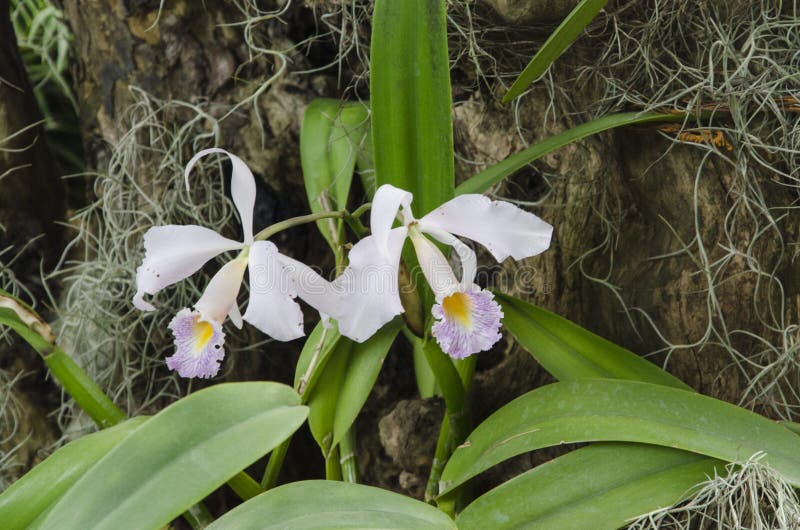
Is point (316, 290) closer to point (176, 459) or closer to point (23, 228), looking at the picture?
point (176, 459)

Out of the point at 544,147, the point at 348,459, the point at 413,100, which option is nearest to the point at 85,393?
the point at 348,459

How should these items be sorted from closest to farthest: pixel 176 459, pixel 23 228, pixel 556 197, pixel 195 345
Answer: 1. pixel 176 459
2. pixel 195 345
3. pixel 556 197
4. pixel 23 228

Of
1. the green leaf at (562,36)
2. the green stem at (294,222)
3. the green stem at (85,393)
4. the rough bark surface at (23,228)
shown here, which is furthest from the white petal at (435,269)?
the rough bark surface at (23,228)

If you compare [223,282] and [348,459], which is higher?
[223,282]

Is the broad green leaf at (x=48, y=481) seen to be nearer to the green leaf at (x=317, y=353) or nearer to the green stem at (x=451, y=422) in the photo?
the green leaf at (x=317, y=353)

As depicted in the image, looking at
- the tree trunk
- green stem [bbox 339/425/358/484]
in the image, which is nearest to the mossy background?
the tree trunk

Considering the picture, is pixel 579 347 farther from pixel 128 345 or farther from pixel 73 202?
pixel 73 202
